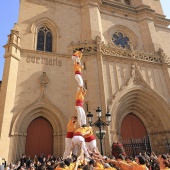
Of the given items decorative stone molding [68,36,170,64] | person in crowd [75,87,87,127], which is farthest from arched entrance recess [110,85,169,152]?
person in crowd [75,87,87,127]

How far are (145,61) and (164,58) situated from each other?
2.52 m

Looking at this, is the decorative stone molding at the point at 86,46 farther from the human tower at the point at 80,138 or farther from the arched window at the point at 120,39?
the human tower at the point at 80,138

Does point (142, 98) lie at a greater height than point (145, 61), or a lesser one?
lesser

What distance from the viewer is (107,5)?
22594mm

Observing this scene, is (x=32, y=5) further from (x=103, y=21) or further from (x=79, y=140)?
(x=79, y=140)

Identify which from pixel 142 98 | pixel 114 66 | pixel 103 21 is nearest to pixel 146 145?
pixel 142 98

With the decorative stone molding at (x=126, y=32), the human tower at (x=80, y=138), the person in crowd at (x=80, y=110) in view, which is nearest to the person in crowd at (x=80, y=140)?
the human tower at (x=80, y=138)

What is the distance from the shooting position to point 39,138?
1405 centimetres

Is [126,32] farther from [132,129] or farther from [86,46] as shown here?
[132,129]

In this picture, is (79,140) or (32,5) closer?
(79,140)

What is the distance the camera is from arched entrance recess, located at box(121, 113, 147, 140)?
17.2 m

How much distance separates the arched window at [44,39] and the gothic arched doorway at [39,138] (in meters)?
6.84

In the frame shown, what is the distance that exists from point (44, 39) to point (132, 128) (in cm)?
1206

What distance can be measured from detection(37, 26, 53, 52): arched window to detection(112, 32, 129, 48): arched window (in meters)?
7.46
